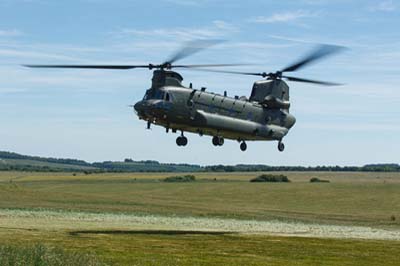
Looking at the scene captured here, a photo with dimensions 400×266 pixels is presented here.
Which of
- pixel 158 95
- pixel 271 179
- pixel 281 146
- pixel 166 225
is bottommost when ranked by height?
pixel 166 225

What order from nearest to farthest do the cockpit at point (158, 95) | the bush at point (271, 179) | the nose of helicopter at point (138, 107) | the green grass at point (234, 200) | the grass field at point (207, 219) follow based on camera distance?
the grass field at point (207, 219), the nose of helicopter at point (138, 107), the cockpit at point (158, 95), the green grass at point (234, 200), the bush at point (271, 179)

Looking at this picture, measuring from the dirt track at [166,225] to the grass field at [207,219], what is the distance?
108 millimetres

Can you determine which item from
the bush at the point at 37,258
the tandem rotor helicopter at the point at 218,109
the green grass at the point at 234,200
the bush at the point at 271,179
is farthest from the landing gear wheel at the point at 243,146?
the bush at the point at 271,179

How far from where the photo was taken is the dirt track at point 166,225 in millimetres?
66938

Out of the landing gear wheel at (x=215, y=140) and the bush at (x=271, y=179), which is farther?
the bush at (x=271, y=179)

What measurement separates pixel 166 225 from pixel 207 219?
1213 cm

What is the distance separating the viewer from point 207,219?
84625 mm

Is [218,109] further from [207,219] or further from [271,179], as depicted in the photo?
[271,179]

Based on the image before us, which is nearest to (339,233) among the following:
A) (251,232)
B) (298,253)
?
(251,232)

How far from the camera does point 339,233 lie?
231ft

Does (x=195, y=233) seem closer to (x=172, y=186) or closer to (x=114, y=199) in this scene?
(x=114, y=199)

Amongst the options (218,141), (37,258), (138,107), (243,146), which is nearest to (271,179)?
(243,146)

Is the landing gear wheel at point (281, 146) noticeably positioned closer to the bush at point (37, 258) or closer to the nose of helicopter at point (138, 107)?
the nose of helicopter at point (138, 107)

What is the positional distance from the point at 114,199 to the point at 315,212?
26.7 metres
